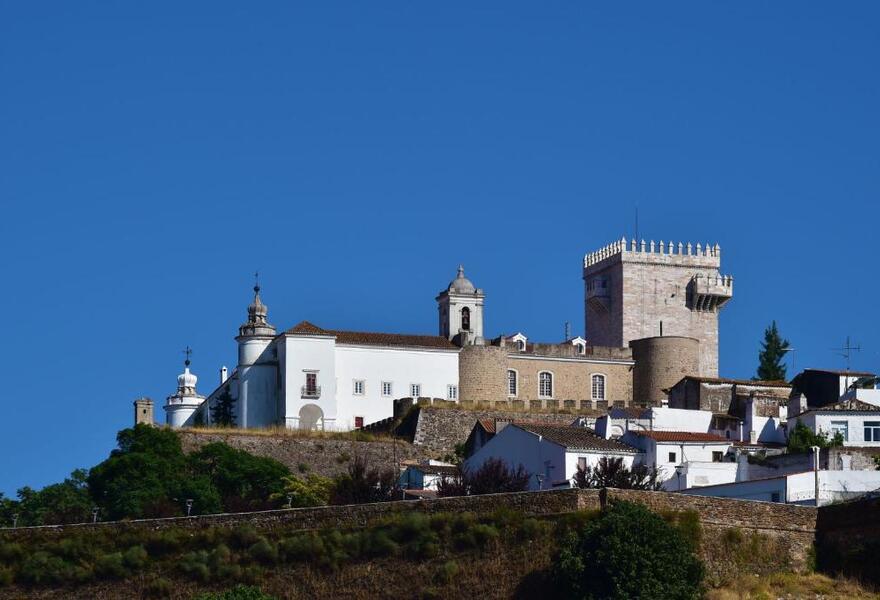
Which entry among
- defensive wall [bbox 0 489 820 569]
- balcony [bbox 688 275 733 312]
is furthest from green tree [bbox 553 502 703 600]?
balcony [bbox 688 275 733 312]

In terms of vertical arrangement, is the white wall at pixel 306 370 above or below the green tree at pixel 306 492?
above

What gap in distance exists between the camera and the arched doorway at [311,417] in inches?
3083

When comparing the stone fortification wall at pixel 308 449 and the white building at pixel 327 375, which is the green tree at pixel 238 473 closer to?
the stone fortification wall at pixel 308 449

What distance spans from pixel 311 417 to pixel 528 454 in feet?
54.5

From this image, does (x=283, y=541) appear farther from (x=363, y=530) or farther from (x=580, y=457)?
(x=580, y=457)

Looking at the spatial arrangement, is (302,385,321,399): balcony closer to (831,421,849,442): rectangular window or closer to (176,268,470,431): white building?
(176,268,470,431): white building

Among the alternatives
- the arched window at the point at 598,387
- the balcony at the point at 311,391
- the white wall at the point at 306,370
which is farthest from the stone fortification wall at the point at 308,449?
the arched window at the point at 598,387

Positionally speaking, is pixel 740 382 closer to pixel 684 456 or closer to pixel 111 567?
pixel 684 456

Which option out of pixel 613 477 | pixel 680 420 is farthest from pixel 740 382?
pixel 613 477

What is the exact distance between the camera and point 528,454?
63.6 metres

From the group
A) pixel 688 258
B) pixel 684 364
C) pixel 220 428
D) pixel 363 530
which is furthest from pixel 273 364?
pixel 363 530

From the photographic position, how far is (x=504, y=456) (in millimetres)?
64812

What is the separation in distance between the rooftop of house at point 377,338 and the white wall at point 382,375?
0.24 metres

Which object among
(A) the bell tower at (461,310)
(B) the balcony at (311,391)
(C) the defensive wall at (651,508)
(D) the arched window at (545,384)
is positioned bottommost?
(C) the defensive wall at (651,508)
